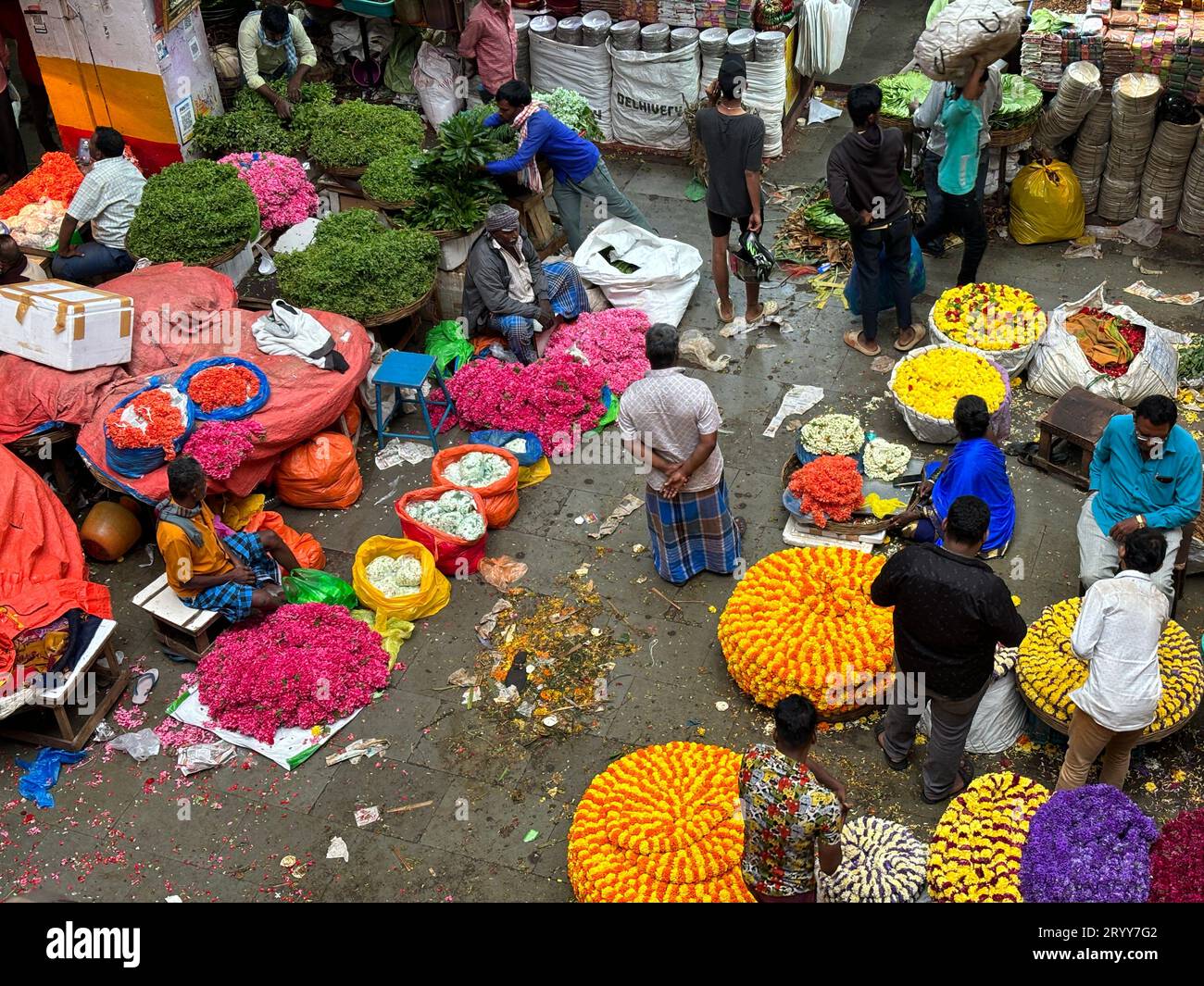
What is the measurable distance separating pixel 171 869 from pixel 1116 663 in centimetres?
466

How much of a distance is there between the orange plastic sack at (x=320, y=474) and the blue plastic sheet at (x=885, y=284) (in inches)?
159

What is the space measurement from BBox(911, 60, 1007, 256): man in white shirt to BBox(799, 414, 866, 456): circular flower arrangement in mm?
2294

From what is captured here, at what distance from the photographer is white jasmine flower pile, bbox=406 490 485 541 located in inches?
294

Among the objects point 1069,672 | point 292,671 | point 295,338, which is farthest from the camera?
point 295,338

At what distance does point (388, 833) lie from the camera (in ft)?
20.0

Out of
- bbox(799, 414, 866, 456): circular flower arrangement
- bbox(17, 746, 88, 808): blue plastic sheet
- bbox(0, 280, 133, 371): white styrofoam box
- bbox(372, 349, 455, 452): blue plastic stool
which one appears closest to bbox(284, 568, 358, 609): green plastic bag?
bbox(17, 746, 88, 808): blue plastic sheet

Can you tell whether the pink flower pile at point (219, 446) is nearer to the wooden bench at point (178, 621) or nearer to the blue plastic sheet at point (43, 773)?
the wooden bench at point (178, 621)

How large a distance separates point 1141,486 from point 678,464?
8.43 feet

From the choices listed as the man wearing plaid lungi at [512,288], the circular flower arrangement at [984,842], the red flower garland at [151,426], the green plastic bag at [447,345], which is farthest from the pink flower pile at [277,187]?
the circular flower arrangement at [984,842]

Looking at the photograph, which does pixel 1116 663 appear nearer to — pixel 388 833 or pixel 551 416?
pixel 388 833

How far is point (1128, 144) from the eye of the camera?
32.3 ft

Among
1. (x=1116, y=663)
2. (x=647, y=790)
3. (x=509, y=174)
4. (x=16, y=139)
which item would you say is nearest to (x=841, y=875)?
(x=647, y=790)

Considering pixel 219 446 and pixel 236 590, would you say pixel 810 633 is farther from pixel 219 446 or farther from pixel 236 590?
pixel 219 446

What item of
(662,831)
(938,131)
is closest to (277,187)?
(938,131)
